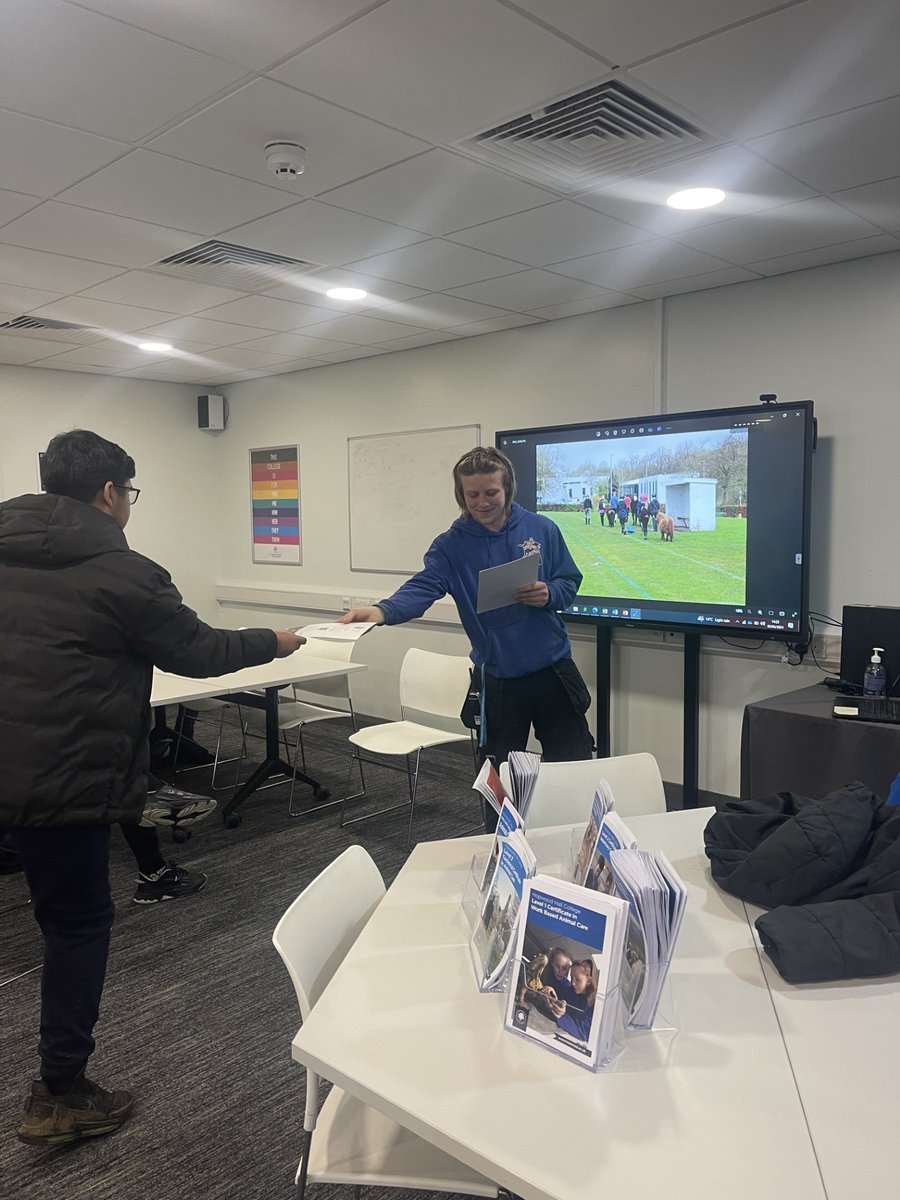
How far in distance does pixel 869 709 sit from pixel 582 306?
8.08ft

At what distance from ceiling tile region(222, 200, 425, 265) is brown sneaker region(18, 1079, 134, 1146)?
2768mm

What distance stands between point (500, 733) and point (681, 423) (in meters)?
1.96

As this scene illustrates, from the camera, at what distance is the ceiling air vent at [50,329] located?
4763 millimetres

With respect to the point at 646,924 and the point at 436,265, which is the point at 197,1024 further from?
the point at 436,265

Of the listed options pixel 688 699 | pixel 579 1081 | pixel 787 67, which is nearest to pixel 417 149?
pixel 787 67

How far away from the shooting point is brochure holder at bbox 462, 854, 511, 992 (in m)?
1.44

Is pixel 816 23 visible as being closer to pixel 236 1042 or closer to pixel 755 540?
pixel 755 540

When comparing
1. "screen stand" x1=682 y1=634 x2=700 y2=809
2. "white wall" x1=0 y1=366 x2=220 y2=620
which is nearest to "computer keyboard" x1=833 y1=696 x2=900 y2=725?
"screen stand" x1=682 y1=634 x2=700 y2=809

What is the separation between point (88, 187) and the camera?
9.22ft

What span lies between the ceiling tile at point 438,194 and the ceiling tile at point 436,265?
0.28 meters

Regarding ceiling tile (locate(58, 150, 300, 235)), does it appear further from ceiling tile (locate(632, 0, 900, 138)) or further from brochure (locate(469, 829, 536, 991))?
brochure (locate(469, 829, 536, 991))

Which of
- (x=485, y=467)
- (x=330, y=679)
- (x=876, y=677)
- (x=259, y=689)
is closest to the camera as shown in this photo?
(x=485, y=467)

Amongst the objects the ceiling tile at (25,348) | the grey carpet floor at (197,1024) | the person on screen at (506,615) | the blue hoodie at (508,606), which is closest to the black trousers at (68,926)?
the grey carpet floor at (197,1024)

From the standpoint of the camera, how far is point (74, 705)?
6.33 feet
